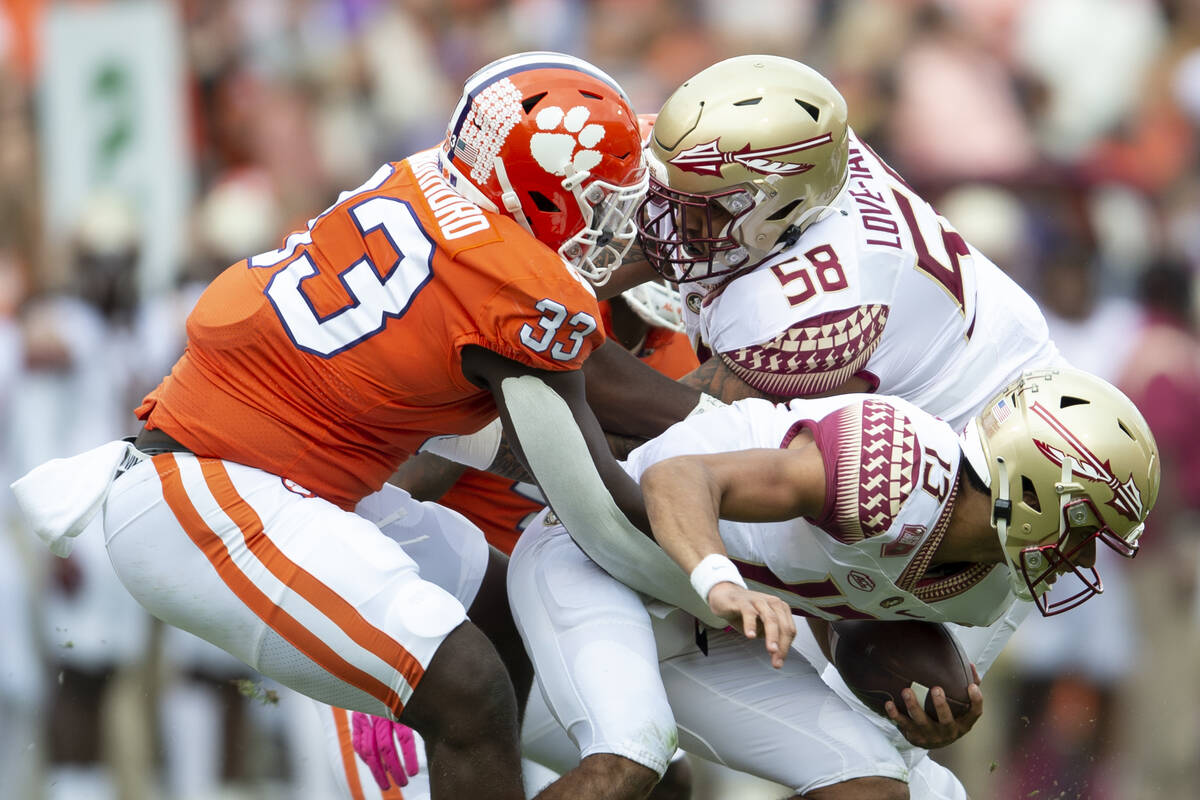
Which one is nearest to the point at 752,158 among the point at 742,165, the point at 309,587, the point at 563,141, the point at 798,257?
the point at 742,165

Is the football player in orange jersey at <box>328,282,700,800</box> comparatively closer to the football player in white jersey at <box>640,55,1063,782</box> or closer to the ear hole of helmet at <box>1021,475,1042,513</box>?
the football player in white jersey at <box>640,55,1063,782</box>

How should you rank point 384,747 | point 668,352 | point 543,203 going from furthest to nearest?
1. point 668,352
2. point 384,747
3. point 543,203

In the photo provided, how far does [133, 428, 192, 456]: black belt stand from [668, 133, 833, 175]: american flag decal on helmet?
4.79 ft

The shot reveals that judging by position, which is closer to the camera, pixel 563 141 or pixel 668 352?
pixel 563 141

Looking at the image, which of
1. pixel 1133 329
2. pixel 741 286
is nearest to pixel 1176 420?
pixel 1133 329

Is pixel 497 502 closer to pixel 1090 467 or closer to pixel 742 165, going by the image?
pixel 742 165

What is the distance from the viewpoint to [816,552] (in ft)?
13.4

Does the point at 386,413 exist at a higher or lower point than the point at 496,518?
higher

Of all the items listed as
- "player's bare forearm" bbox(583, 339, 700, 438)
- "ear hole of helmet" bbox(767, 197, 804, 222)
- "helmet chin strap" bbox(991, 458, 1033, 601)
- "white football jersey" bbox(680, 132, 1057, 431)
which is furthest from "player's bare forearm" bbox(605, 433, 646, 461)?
"helmet chin strap" bbox(991, 458, 1033, 601)

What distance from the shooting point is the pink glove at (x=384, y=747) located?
16.3 feet

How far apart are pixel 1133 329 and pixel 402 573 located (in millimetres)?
4481

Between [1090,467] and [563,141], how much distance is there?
4.51 ft

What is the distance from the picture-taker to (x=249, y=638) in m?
4.08

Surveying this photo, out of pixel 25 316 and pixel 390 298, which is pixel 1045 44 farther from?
pixel 390 298
